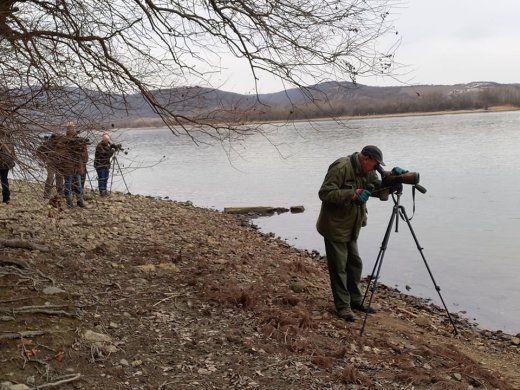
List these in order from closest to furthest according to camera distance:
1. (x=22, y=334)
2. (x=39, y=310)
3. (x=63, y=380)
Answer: (x=63, y=380)
(x=22, y=334)
(x=39, y=310)

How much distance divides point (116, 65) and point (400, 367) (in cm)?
430

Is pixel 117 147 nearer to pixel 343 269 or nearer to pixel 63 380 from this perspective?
pixel 63 380

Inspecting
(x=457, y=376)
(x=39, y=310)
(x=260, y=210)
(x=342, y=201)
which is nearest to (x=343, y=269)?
(x=342, y=201)

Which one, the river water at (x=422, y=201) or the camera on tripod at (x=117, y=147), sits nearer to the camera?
the camera on tripod at (x=117, y=147)

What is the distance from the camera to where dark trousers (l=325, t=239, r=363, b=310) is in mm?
6160

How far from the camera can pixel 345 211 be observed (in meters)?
6.09

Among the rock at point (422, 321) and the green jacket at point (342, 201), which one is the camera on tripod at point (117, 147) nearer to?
the green jacket at point (342, 201)

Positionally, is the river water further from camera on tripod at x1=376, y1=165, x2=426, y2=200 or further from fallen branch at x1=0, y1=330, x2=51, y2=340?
fallen branch at x1=0, y1=330, x2=51, y2=340

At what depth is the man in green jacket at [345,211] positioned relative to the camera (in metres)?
5.82

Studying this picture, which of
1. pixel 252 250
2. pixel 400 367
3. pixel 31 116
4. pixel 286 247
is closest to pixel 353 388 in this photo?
pixel 400 367

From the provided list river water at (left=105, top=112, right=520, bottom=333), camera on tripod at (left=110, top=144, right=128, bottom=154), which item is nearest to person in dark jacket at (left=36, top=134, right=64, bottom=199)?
camera on tripod at (left=110, top=144, right=128, bottom=154)

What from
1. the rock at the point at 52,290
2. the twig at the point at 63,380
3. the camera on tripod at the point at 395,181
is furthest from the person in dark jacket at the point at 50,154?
the camera on tripod at the point at 395,181

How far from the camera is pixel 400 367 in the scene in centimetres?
504

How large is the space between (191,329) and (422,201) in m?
14.8
